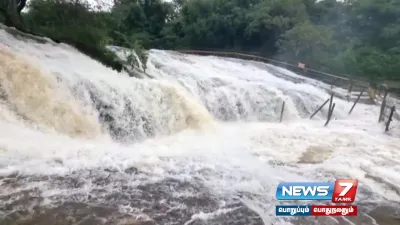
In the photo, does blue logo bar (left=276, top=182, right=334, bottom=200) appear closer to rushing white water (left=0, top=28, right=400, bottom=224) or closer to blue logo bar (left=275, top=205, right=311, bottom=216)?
blue logo bar (left=275, top=205, right=311, bottom=216)

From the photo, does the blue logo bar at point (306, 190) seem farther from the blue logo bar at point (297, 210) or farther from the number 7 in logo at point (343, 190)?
the blue logo bar at point (297, 210)

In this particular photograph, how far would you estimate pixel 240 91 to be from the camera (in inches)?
488

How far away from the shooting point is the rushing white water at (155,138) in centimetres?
543

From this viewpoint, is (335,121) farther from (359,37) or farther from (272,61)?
(359,37)

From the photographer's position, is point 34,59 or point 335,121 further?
point 335,121

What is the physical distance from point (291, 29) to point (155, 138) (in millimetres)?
19095

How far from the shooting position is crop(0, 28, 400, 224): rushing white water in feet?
17.8

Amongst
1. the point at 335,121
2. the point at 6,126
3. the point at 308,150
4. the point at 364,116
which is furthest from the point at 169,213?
the point at 364,116

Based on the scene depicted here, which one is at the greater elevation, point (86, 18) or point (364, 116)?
point (86, 18)

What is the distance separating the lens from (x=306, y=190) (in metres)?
2.48

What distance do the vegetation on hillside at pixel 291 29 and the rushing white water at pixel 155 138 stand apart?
9199mm

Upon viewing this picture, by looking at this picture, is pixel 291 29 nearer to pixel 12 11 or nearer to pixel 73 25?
pixel 73 25

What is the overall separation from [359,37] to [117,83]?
2291cm

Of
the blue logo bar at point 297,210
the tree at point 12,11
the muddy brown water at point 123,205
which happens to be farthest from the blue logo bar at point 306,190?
the tree at point 12,11
